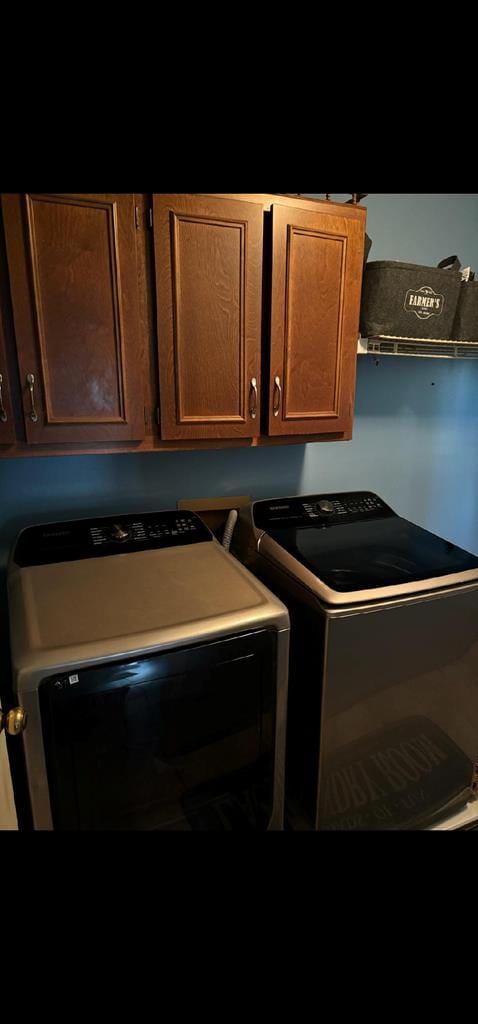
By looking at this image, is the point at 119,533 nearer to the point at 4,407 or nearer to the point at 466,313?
the point at 4,407

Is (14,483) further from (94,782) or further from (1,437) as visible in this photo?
(94,782)

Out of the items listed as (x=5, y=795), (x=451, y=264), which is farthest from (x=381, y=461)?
(x=5, y=795)

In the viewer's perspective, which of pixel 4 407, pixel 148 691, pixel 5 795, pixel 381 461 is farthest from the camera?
pixel 381 461

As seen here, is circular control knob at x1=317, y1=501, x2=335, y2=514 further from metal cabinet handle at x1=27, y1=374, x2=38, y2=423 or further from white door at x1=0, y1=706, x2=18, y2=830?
white door at x1=0, y1=706, x2=18, y2=830

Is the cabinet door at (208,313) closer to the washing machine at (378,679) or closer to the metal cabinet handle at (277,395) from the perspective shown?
the metal cabinet handle at (277,395)

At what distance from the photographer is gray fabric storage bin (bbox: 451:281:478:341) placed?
165 centimetres

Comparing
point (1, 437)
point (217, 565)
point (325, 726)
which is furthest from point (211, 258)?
point (325, 726)

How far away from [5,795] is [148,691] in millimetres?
309

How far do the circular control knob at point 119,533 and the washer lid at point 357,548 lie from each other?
451 millimetres

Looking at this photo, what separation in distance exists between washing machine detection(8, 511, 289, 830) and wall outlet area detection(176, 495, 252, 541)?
0.45m

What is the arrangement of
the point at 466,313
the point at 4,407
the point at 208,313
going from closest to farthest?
the point at 4,407 → the point at 208,313 → the point at 466,313

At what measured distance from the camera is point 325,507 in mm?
1734

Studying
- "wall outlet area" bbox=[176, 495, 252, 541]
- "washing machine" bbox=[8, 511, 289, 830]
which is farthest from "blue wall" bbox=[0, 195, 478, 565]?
"washing machine" bbox=[8, 511, 289, 830]
